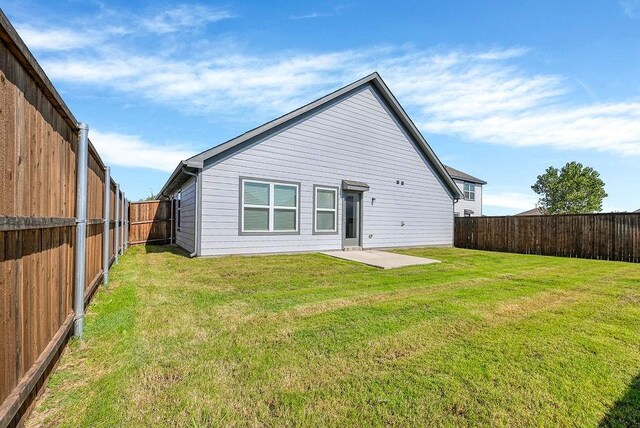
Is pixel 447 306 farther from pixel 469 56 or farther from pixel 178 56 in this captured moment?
pixel 178 56

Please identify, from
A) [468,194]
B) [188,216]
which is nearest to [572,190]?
[468,194]

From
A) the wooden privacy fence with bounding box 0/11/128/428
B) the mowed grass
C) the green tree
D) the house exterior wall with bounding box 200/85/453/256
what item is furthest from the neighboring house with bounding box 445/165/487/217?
the wooden privacy fence with bounding box 0/11/128/428

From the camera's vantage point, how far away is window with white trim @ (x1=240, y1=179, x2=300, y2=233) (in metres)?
9.67

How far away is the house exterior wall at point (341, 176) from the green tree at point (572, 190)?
36.6 meters

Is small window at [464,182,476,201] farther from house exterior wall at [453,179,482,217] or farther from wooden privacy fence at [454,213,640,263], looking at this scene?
wooden privacy fence at [454,213,640,263]

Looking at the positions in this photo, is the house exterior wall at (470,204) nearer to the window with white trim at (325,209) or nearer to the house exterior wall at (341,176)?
the house exterior wall at (341,176)

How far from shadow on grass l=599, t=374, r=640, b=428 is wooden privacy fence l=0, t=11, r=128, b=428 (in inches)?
137

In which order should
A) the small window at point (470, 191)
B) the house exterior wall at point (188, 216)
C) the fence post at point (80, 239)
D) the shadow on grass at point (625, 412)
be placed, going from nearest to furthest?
1. the shadow on grass at point (625, 412)
2. the fence post at point (80, 239)
3. the house exterior wall at point (188, 216)
4. the small window at point (470, 191)

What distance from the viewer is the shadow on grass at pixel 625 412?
2.01 metres

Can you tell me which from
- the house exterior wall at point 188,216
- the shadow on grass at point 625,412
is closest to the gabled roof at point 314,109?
the house exterior wall at point 188,216

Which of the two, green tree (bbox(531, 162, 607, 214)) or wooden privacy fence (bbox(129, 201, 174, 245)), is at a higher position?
green tree (bbox(531, 162, 607, 214))

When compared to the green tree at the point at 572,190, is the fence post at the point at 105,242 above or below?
below

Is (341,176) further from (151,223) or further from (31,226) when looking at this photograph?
(31,226)

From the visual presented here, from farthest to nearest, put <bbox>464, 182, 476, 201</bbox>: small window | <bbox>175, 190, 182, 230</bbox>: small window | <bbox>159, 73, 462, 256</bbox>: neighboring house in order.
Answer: <bbox>464, 182, 476, 201</bbox>: small window → <bbox>175, 190, 182, 230</bbox>: small window → <bbox>159, 73, 462, 256</bbox>: neighboring house
